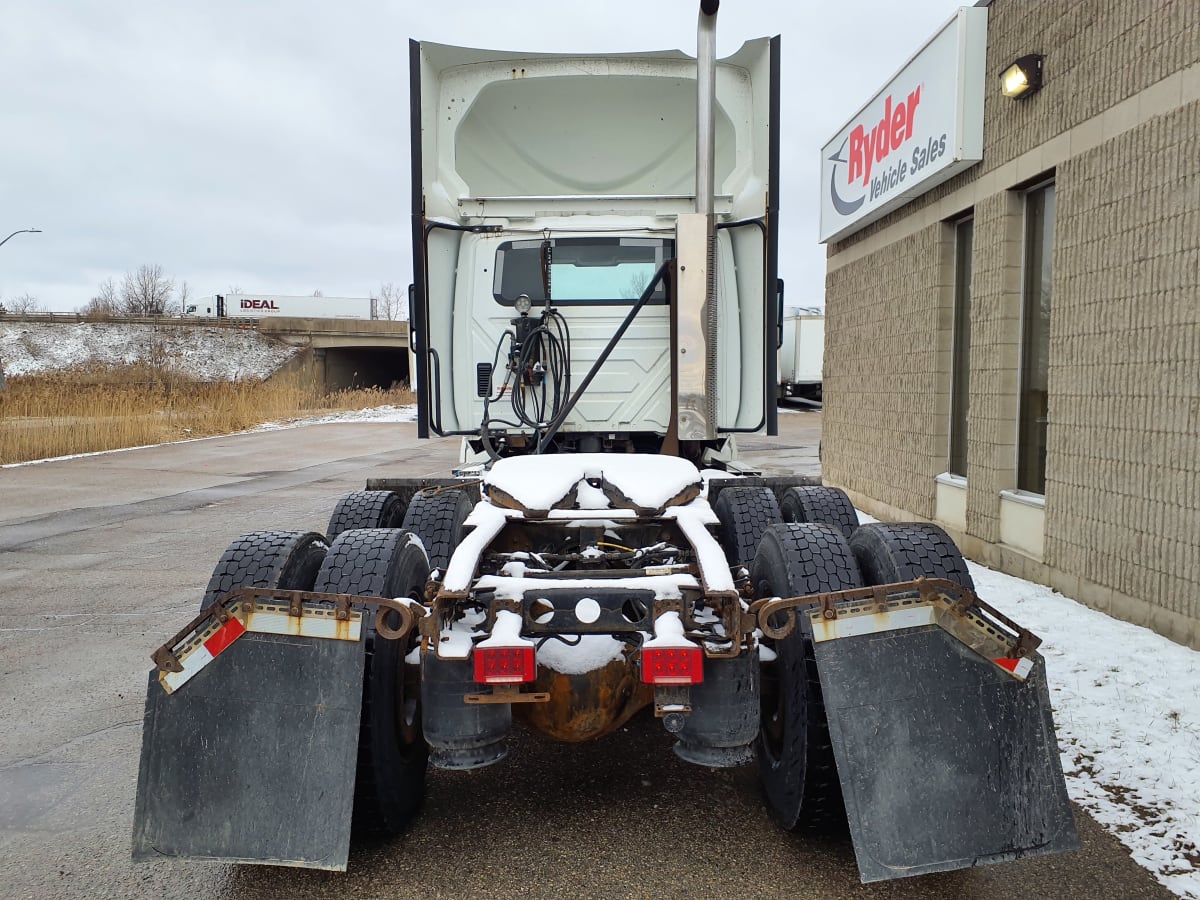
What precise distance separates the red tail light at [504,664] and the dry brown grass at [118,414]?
53.6 feet

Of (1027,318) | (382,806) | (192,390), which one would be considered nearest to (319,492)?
(1027,318)

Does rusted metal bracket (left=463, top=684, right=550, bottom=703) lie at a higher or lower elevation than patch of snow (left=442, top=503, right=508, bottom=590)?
lower

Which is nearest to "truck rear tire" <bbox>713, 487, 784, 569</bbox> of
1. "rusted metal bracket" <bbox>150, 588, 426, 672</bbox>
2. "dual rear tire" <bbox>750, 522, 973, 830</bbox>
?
"dual rear tire" <bbox>750, 522, 973, 830</bbox>

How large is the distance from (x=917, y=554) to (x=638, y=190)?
153 inches

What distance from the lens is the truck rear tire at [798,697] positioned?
2805 mm

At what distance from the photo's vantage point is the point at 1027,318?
680cm

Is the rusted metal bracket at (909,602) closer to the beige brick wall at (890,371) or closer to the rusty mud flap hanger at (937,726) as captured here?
the rusty mud flap hanger at (937,726)

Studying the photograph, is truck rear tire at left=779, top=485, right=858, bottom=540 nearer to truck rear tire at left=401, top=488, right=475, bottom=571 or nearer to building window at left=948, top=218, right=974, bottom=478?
truck rear tire at left=401, top=488, right=475, bottom=571

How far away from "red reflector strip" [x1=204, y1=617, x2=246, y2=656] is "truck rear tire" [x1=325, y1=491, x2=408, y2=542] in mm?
2301

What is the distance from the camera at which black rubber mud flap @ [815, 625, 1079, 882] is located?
2455 millimetres

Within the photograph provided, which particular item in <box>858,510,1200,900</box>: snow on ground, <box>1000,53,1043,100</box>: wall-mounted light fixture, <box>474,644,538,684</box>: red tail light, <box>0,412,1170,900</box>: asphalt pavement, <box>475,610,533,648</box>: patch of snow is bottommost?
<box>0,412,1170,900</box>: asphalt pavement

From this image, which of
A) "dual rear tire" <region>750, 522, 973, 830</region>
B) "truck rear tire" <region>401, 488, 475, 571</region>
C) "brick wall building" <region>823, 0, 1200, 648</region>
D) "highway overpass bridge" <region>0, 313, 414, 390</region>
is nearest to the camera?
"dual rear tire" <region>750, 522, 973, 830</region>

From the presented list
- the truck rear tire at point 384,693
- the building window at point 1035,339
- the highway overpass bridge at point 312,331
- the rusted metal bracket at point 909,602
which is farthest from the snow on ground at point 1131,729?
the highway overpass bridge at point 312,331

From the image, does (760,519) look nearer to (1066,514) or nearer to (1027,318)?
(1066,514)
